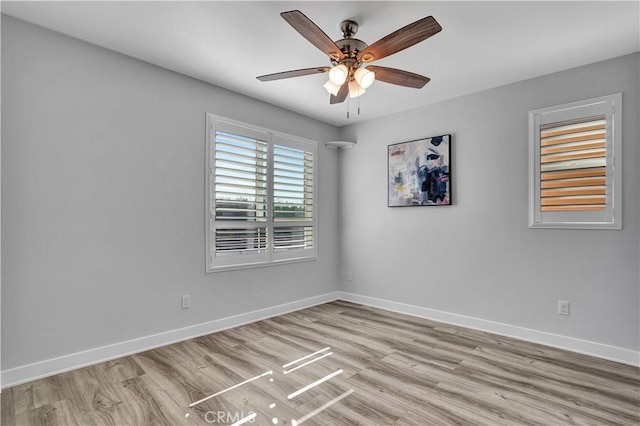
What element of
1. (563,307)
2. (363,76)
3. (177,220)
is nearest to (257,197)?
(177,220)

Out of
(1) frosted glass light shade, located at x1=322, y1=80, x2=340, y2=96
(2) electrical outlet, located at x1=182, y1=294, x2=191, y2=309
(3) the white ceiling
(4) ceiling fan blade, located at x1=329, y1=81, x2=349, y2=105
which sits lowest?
(2) electrical outlet, located at x1=182, y1=294, x2=191, y2=309

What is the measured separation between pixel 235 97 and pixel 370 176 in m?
2.10

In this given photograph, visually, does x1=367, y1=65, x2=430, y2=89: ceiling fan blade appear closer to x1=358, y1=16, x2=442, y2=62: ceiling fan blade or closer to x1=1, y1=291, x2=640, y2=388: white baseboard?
x1=358, y1=16, x2=442, y2=62: ceiling fan blade

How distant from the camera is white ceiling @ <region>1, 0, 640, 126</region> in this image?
2277 mm

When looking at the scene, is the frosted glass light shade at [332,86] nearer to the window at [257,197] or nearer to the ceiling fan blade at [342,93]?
the ceiling fan blade at [342,93]

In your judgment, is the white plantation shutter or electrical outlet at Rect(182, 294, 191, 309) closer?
electrical outlet at Rect(182, 294, 191, 309)

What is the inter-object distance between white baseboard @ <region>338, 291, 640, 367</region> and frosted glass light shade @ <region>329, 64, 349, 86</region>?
9.86 feet

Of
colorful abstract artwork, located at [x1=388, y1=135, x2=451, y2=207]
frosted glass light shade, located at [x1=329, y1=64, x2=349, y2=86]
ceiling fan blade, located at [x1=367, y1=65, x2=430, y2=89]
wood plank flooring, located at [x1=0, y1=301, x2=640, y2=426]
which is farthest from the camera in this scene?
colorful abstract artwork, located at [x1=388, y1=135, x2=451, y2=207]

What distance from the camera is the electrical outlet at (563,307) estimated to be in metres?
3.15

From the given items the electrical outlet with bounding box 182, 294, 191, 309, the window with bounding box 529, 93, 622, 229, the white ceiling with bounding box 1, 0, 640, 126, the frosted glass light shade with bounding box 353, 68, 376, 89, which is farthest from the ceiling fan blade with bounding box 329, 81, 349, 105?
the electrical outlet with bounding box 182, 294, 191, 309

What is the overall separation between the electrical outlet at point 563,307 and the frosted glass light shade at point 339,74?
2.93 m

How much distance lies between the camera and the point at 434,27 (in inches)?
74.7

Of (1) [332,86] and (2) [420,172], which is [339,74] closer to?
(1) [332,86]

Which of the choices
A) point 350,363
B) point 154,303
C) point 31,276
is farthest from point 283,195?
point 31,276
